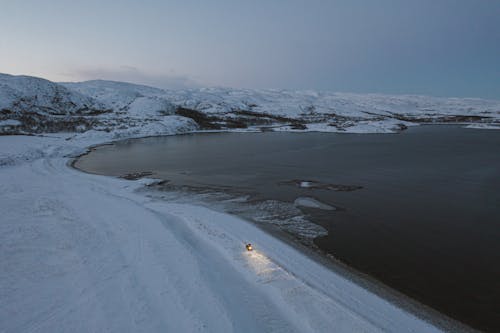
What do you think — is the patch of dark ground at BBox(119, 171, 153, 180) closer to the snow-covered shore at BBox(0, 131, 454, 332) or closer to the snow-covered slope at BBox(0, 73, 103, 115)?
the snow-covered shore at BBox(0, 131, 454, 332)

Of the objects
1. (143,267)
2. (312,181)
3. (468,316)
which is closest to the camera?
(468,316)

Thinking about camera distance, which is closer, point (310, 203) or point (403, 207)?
point (403, 207)

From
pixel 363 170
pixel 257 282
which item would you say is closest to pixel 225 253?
pixel 257 282

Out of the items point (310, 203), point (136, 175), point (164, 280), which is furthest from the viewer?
point (136, 175)

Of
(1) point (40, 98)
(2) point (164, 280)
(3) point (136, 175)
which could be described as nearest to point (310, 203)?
(2) point (164, 280)

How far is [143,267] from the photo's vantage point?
7.43 meters

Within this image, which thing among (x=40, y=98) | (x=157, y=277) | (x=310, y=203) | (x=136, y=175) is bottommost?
(x=136, y=175)

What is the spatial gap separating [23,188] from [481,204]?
22.9 metres

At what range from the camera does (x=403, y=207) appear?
43.0 feet

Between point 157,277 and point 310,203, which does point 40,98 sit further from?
point 157,277

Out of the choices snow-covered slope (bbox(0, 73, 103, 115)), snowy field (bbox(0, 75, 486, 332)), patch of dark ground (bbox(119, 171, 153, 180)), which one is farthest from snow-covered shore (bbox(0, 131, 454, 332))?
snow-covered slope (bbox(0, 73, 103, 115))

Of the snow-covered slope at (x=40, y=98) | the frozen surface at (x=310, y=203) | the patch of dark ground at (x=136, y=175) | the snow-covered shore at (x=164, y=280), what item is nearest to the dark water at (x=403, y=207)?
the frozen surface at (x=310, y=203)

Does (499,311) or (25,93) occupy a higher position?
(25,93)

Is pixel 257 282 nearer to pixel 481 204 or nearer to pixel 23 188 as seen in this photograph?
pixel 481 204
